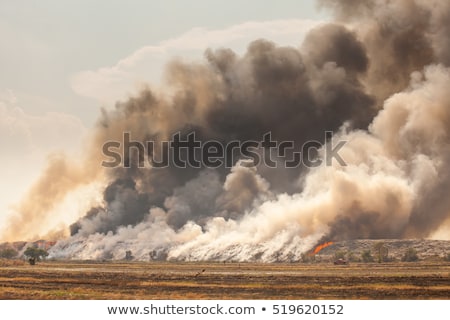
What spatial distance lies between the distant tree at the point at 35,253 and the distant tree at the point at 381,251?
49621 mm

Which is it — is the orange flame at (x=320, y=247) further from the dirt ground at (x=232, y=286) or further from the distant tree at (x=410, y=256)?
the dirt ground at (x=232, y=286)

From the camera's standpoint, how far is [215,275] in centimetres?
6041

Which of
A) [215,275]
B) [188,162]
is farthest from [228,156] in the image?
[215,275]

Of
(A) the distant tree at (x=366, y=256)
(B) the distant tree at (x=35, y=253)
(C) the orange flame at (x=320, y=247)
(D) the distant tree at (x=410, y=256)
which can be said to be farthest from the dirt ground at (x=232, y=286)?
(B) the distant tree at (x=35, y=253)

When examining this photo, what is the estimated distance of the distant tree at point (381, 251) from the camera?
84312 mm

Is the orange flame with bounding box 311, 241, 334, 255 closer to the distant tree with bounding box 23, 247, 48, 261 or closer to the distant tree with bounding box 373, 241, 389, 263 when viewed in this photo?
the distant tree with bounding box 373, 241, 389, 263

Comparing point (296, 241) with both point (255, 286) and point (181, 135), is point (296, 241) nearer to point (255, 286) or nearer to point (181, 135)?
point (181, 135)

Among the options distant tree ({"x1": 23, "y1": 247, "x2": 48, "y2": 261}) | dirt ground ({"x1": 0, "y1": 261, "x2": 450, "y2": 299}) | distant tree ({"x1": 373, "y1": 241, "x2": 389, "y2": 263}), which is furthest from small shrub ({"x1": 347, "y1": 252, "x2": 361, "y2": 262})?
distant tree ({"x1": 23, "y1": 247, "x2": 48, "y2": 261})

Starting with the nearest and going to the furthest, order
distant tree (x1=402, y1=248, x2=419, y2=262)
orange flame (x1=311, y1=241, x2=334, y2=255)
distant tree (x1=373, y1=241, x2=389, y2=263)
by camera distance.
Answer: distant tree (x1=402, y1=248, x2=419, y2=262) < distant tree (x1=373, y1=241, x2=389, y2=263) < orange flame (x1=311, y1=241, x2=334, y2=255)

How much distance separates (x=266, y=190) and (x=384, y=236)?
18.7m

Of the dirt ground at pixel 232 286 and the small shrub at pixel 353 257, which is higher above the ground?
the small shrub at pixel 353 257

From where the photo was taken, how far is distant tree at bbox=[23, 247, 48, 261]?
102062 millimetres

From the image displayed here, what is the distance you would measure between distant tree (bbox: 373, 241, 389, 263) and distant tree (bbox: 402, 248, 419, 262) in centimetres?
227

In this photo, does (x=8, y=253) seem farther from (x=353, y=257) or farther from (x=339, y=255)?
(x=353, y=257)
